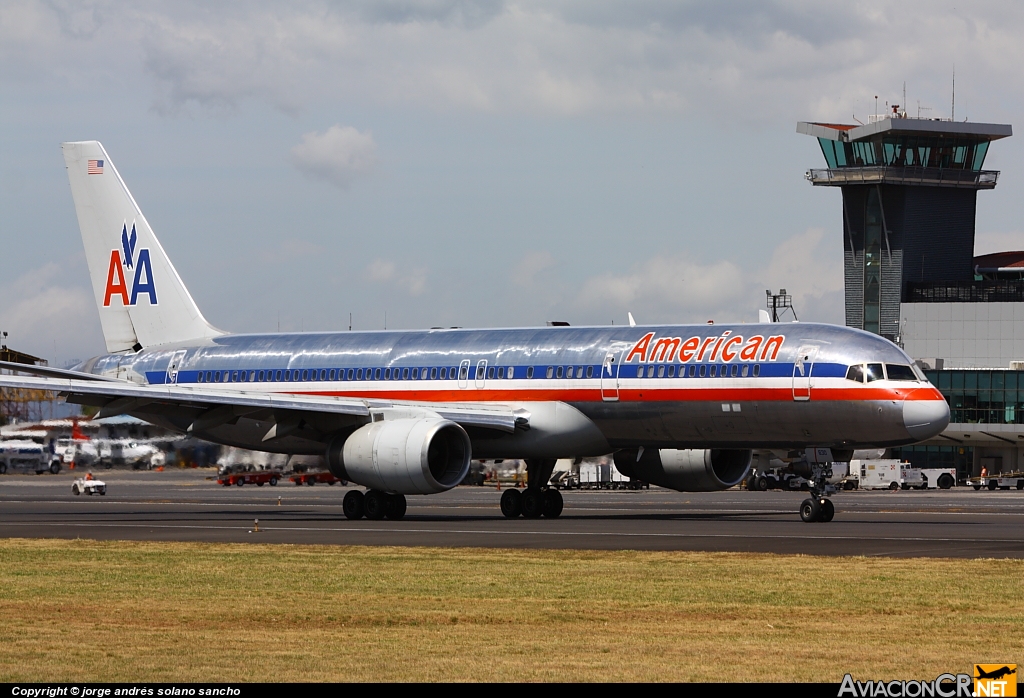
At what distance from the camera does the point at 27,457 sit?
71000mm

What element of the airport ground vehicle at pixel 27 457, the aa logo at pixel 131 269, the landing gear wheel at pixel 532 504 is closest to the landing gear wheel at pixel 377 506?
the landing gear wheel at pixel 532 504

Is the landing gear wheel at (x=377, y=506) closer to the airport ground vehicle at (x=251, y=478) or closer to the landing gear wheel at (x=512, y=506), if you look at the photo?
the landing gear wheel at (x=512, y=506)

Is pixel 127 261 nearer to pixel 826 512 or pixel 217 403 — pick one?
pixel 217 403

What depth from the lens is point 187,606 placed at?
1781cm

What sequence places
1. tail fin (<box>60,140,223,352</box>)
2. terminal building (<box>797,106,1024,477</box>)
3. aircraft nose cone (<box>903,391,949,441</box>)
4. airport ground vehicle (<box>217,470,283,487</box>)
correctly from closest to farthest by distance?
aircraft nose cone (<box>903,391,949,441</box>) < tail fin (<box>60,140,223,352</box>) < airport ground vehicle (<box>217,470,283,487</box>) < terminal building (<box>797,106,1024,477</box>)

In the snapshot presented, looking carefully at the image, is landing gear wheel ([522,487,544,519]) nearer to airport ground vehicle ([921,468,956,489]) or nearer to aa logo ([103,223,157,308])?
aa logo ([103,223,157,308])

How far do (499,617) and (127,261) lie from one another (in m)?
36.3

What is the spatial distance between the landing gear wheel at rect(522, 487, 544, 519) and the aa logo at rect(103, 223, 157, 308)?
54.0 feet

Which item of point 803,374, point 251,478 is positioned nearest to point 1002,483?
point 251,478

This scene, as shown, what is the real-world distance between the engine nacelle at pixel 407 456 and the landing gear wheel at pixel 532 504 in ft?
12.6

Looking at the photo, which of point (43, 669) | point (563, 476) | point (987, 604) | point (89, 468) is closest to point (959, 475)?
point (563, 476)

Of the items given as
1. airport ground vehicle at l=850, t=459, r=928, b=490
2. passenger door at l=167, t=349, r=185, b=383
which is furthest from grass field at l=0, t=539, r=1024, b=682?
airport ground vehicle at l=850, t=459, r=928, b=490

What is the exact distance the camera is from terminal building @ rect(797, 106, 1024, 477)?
407 feet

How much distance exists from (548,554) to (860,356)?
1309cm
